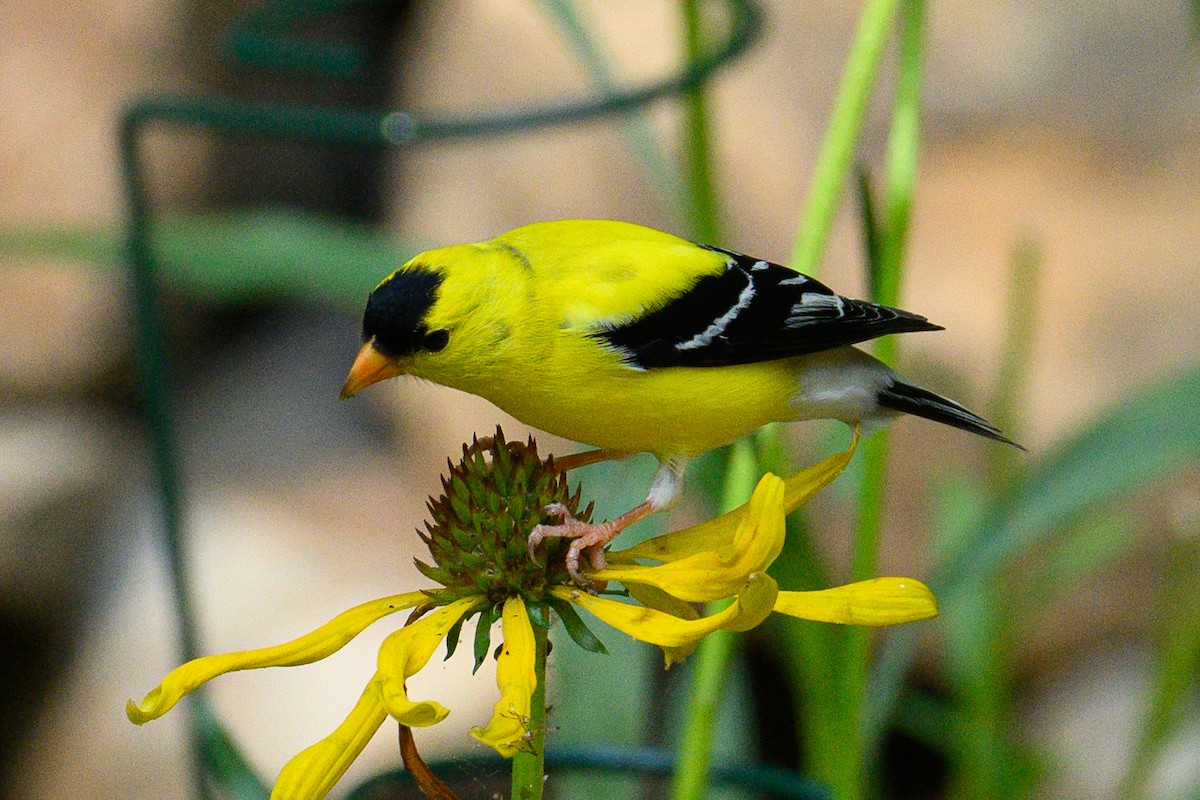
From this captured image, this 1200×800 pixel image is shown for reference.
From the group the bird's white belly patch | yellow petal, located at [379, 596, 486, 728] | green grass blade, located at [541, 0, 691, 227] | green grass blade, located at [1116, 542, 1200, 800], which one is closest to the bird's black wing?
the bird's white belly patch

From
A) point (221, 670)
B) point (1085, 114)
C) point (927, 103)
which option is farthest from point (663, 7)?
point (221, 670)

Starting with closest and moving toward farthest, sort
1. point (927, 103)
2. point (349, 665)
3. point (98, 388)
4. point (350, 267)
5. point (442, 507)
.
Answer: point (442, 507)
point (350, 267)
point (349, 665)
point (927, 103)
point (98, 388)

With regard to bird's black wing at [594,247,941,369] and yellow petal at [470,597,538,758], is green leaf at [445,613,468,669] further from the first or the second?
bird's black wing at [594,247,941,369]

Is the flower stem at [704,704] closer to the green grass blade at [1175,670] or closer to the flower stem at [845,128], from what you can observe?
the flower stem at [845,128]

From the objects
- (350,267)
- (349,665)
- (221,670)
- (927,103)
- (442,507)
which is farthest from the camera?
(927,103)

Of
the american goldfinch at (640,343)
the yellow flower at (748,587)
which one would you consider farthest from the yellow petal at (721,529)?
the american goldfinch at (640,343)

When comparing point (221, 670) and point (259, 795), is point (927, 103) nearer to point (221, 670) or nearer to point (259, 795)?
point (259, 795)
